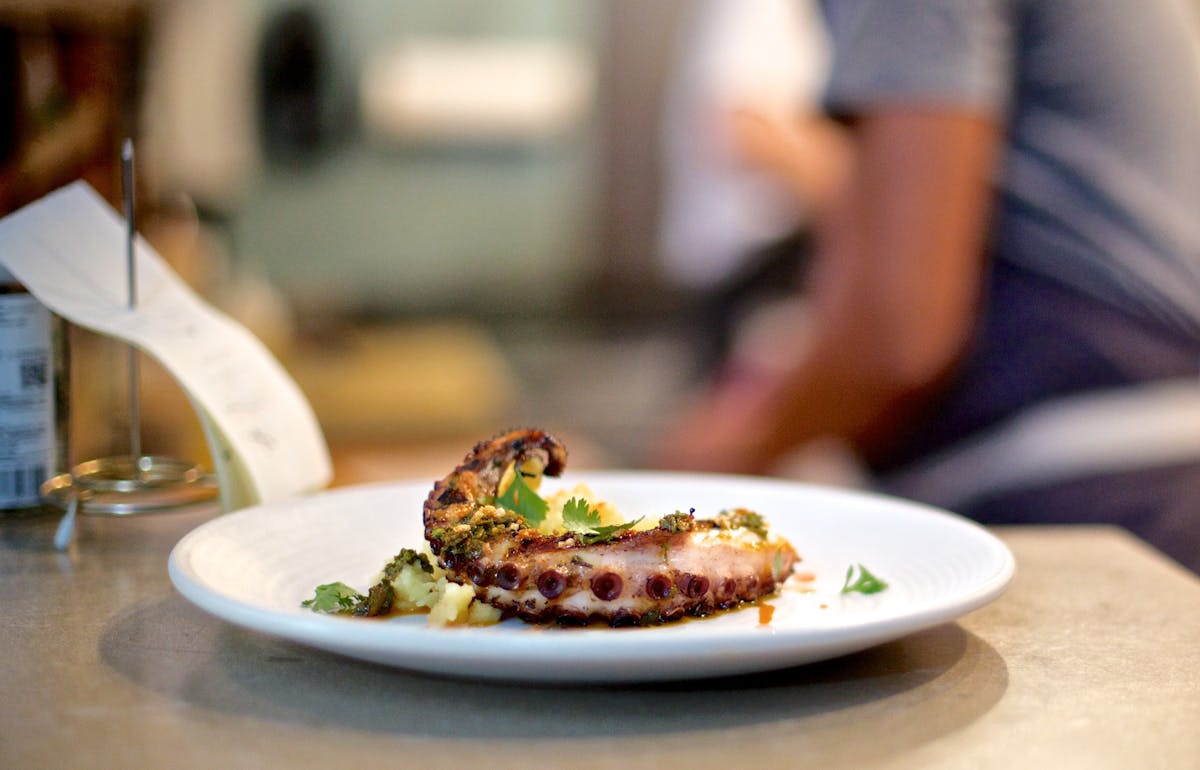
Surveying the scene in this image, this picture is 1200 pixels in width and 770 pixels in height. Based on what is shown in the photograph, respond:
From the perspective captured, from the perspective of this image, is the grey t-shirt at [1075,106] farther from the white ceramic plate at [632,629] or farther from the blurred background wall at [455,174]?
the blurred background wall at [455,174]

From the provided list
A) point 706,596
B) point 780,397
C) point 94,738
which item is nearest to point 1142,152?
point 780,397

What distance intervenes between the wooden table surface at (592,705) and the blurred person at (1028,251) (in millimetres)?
757

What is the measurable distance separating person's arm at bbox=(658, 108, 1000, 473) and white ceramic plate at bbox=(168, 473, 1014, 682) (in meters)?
0.58

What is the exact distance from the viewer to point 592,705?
0.71m

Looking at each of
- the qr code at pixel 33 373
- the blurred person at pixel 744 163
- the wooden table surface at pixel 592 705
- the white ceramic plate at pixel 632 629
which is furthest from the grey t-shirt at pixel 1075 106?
the qr code at pixel 33 373

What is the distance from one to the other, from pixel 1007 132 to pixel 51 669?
4.28 feet

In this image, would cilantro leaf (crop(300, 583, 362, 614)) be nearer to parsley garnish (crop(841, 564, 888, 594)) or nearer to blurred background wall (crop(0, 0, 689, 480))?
parsley garnish (crop(841, 564, 888, 594))

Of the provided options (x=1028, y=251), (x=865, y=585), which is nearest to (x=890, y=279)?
(x=1028, y=251)

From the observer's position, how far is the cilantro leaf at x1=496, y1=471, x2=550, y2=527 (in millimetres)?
913

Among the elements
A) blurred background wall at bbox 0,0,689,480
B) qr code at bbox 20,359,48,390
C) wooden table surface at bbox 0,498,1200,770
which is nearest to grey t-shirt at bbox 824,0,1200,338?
wooden table surface at bbox 0,498,1200,770

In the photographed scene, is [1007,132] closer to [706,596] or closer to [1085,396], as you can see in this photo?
[1085,396]

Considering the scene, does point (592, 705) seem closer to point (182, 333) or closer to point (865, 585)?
point (865, 585)

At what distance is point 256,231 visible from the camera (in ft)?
14.8

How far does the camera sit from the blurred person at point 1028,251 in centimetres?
154
